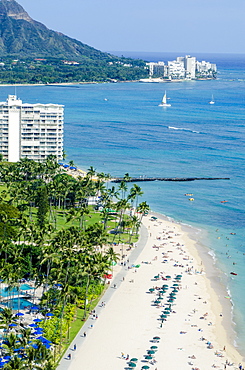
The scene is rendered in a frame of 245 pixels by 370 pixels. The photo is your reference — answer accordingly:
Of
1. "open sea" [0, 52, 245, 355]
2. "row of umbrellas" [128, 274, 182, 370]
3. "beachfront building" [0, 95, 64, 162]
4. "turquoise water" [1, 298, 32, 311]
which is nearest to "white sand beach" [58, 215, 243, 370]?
"row of umbrellas" [128, 274, 182, 370]

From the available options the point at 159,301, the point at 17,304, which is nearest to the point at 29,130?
the point at 159,301

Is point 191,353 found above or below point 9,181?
below

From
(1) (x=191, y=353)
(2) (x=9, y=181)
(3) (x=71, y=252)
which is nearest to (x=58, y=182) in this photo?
(2) (x=9, y=181)

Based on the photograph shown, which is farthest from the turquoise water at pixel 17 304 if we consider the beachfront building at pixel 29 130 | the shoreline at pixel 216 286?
the beachfront building at pixel 29 130

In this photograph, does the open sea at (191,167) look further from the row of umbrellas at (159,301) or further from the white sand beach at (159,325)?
the row of umbrellas at (159,301)

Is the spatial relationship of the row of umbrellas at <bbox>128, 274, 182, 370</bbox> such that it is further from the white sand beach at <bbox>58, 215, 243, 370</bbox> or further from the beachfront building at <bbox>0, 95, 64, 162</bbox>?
the beachfront building at <bbox>0, 95, 64, 162</bbox>

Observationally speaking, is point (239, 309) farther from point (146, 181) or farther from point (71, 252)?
point (146, 181)
